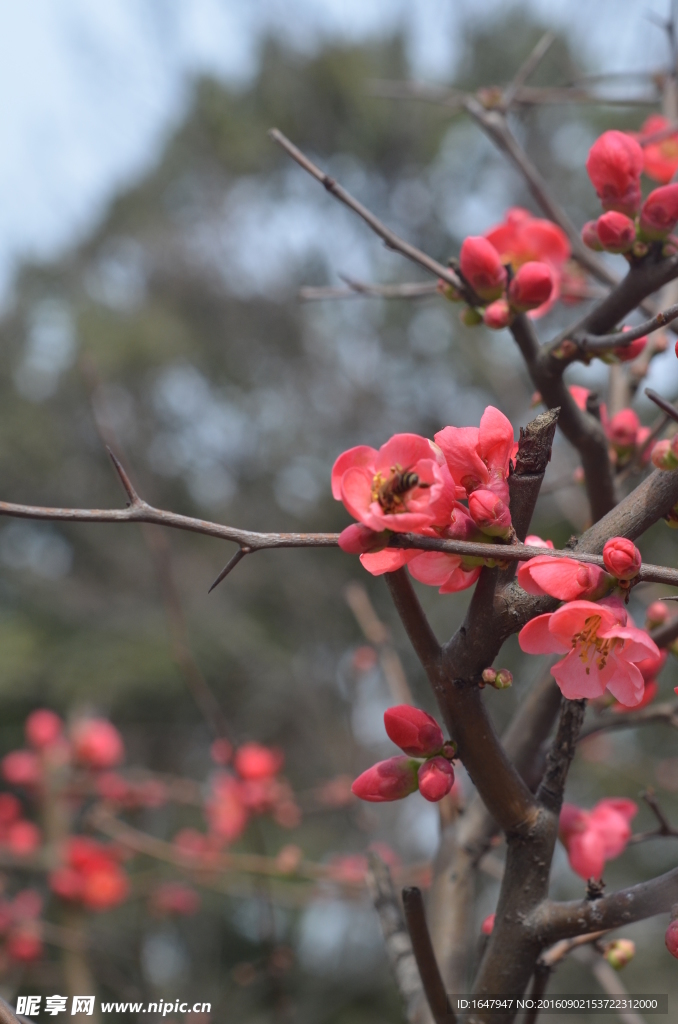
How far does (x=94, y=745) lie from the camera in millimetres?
1824

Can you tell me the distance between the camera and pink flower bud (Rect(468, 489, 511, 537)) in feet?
1.44

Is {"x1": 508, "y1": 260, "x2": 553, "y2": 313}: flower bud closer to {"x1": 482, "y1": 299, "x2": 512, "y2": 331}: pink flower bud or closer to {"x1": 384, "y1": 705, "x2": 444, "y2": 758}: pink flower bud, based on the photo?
{"x1": 482, "y1": 299, "x2": 512, "y2": 331}: pink flower bud

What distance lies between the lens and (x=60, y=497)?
8.31m

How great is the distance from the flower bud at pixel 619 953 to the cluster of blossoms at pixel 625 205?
63 cm

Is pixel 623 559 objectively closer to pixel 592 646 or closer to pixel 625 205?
pixel 592 646

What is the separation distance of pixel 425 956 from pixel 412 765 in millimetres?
121

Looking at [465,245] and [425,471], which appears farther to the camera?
[465,245]

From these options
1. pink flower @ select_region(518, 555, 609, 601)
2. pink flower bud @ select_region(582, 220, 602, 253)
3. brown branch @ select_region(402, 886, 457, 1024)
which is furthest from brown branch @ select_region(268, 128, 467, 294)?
brown branch @ select_region(402, 886, 457, 1024)

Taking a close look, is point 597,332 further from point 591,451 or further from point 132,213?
point 132,213

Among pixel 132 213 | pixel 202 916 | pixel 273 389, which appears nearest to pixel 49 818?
pixel 202 916

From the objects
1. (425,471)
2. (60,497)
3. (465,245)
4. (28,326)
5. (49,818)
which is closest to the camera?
(425,471)

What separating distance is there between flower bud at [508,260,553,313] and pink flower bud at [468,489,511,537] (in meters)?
0.28

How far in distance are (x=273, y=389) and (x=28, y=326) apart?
3945 mm

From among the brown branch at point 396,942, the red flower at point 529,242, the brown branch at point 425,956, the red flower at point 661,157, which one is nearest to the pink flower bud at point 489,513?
the brown branch at point 425,956
